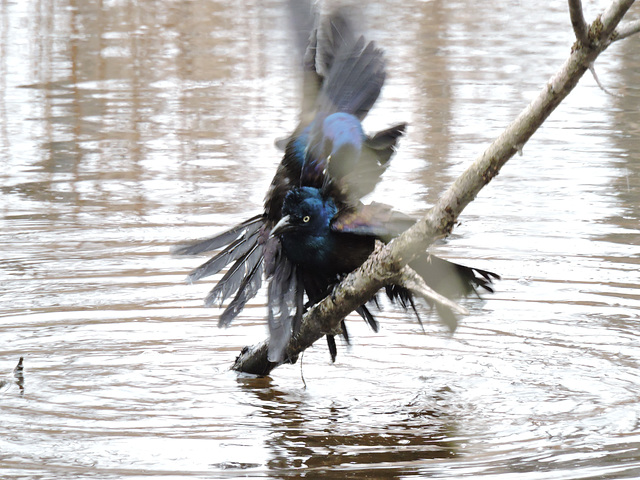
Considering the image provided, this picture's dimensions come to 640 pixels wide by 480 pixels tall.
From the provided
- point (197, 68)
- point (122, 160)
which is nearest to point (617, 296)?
point (122, 160)

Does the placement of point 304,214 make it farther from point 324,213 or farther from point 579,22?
point 579,22

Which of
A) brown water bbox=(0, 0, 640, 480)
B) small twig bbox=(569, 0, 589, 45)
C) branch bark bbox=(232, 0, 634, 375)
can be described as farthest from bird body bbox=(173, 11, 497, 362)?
small twig bbox=(569, 0, 589, 45)

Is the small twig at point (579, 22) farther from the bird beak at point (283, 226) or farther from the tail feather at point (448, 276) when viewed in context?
the bird beak at point (283, 226)

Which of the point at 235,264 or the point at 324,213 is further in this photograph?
the point at 235,264

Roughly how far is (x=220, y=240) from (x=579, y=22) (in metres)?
2.12

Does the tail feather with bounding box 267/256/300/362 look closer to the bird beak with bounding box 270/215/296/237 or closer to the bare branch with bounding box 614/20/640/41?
the bird beak with bounding box 270/215/296/237

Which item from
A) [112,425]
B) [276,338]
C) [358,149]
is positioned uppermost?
[358,149]

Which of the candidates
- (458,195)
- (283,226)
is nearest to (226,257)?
(283,226)

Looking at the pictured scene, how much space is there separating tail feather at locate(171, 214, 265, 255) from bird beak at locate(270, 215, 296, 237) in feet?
1.62

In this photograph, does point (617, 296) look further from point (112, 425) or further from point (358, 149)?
point (112, 425)

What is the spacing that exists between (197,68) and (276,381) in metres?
8.71

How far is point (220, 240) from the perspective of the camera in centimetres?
496

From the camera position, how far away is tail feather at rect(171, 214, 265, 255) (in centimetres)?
492

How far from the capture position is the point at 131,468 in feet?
13.1
